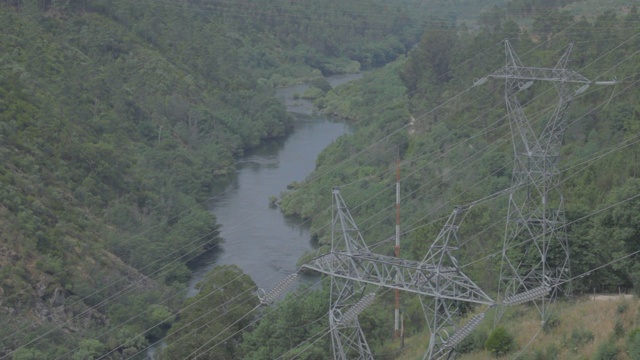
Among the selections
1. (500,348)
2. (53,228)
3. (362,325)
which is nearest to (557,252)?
(500,348)

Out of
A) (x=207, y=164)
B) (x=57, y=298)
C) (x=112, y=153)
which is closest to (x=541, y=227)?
(x=57, y=298)

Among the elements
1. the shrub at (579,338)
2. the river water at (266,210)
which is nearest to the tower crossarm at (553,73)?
the shrub at (579,338)

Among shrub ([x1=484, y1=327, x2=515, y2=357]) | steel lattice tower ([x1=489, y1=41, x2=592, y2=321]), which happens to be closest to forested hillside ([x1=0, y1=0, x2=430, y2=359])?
steel lattice tower ([x1=489, y1=41, x2=592, y2=321])

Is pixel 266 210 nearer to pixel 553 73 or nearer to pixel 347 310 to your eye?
pixel 347 310

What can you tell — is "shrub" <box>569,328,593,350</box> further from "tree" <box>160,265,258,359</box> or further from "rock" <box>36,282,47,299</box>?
"rock" <box>36,282,47,299</box>

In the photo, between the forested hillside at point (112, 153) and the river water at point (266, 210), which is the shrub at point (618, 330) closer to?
the forested hillside at point (112, 153)

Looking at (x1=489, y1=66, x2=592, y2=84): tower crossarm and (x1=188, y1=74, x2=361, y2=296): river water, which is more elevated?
(x1=489, y1=66, x2=592, y2=84): tower crossarm
